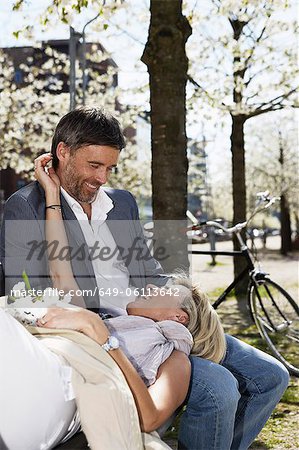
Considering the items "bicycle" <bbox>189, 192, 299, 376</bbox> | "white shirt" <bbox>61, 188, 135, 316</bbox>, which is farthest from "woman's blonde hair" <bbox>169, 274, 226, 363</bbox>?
"bicycle" <bbox>189, 192, 299, 376</bbox>

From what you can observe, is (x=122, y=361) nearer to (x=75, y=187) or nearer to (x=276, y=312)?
(x=75, y=187)

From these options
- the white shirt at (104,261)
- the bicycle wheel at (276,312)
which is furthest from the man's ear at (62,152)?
the bicycle wheel at (276,312)

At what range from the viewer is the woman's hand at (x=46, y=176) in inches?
127

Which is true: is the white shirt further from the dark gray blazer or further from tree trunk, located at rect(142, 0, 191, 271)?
tree trunk, located at rect(142, 0, 191, 271)

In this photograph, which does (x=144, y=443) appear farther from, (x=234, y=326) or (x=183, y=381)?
(x=234, y=326)

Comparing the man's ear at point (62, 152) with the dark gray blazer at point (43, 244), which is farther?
the man's ear at point (62, 152)

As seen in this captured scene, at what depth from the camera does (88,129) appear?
10.4 feet

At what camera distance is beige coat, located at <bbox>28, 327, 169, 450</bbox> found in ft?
6.80

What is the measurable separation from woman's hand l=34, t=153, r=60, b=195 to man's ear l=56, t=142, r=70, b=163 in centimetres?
6

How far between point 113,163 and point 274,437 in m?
2.12

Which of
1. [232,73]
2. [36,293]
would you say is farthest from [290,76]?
[36,293]

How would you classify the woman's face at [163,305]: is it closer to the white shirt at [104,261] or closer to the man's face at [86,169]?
the white shirt at [104,261]

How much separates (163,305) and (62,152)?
845mm

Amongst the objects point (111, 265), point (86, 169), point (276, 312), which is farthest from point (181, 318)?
point (276, 312)
